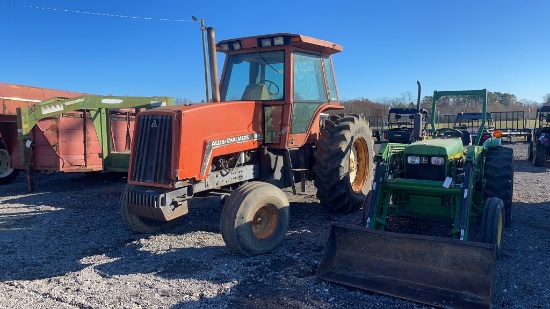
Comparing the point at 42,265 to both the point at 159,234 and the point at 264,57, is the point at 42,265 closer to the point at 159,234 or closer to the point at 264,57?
the point at 159,234

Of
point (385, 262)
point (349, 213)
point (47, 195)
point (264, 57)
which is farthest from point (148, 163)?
point (47, 195)

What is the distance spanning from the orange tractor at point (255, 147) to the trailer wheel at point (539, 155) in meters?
8.09

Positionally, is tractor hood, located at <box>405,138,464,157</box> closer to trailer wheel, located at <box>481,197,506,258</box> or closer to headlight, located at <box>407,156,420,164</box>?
headlight, located at <box>407,156,420,164</box>

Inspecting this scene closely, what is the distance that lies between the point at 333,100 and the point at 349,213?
1.89m

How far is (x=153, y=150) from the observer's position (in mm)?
4965

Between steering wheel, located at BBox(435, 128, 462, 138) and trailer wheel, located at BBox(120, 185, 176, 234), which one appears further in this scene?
steering wheel, located at BBox(435, 128, 462, 138)

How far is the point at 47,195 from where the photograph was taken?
891 cm

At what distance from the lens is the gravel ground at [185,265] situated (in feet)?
12.6

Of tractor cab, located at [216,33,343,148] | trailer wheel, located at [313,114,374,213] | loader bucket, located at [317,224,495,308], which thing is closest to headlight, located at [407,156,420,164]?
trailer wheel, located at [313,114,374,213]

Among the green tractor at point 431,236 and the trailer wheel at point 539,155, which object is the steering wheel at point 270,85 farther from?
the trailer wheel at point 539,155

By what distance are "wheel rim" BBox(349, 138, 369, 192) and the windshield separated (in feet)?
5.72

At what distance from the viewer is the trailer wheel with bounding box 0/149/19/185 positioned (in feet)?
34.8

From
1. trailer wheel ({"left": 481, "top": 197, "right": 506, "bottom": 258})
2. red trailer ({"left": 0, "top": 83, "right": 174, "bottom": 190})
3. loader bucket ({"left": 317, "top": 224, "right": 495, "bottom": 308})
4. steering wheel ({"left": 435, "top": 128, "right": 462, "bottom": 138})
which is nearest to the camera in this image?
loader bucket ({"left": 317, "top": 224, "right": 495, "bottom": 308})

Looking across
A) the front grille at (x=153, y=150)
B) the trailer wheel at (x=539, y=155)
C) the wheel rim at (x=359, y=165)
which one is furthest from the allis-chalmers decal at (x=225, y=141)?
the trailer wheel at (x=539, y=155)
